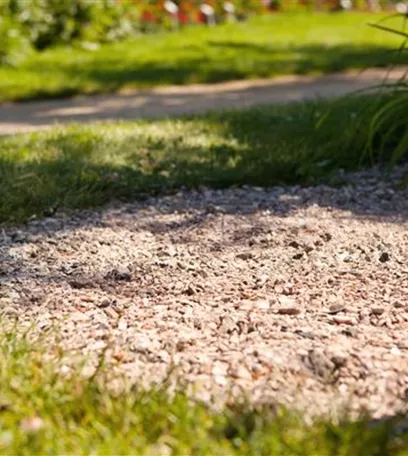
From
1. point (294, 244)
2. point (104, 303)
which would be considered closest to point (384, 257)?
point (294, 244)

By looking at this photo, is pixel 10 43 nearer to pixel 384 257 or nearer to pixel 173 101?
pixel 173 101

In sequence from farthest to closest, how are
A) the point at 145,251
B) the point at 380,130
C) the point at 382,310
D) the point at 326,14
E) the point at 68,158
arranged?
1. the point at 326,14
2. the point at 380,130
3. the point at 68,158
4. the point at 145,251
5. the point at 382,310

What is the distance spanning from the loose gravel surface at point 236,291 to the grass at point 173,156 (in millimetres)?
203

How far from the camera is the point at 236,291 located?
3973 mm

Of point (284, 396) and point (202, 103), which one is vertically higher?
point (284, 396)

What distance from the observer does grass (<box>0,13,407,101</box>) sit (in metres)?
10.6

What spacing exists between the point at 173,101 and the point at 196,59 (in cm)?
239

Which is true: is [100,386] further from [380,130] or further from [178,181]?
[380,130]

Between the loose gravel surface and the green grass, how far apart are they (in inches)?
5.9

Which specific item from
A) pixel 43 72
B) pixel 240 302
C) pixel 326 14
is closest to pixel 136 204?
pixel 240 302

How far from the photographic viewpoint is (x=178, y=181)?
582 centimetres

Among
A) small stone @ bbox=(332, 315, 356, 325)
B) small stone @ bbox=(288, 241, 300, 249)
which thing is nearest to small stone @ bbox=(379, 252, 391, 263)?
small stone @ bbox=(288, 241, 300, 249)

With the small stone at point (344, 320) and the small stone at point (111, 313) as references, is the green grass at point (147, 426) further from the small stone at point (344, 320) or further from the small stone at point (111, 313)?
the small stone at point (344, 320)

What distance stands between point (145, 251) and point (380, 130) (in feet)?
8.31
